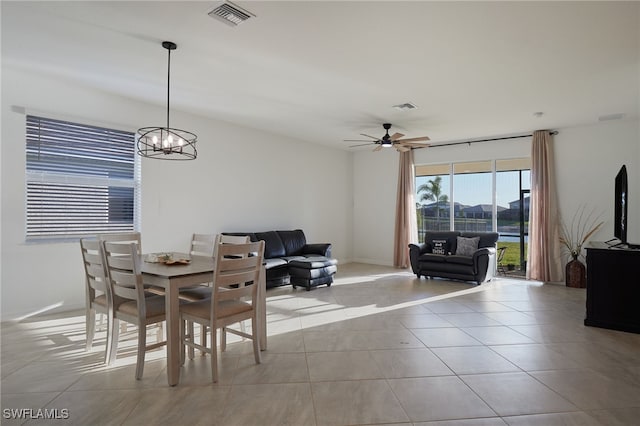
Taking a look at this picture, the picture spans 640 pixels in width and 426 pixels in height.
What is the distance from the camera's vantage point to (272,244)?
652cm

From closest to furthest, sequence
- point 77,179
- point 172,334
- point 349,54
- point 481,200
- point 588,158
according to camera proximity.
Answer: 1. point 172,334
2. point 349,54
3. point 77,179
4. point 588,158
5. point 481,200

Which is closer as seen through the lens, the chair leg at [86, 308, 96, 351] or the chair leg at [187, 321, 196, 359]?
the chair leg at [187, 321, 196, 359]

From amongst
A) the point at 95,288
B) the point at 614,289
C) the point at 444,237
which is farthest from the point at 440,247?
A: the point at 95,288

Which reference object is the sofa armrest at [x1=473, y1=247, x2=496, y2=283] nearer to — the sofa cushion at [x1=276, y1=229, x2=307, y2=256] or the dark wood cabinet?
the dark wood cabinet

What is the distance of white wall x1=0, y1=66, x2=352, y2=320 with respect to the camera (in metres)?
4.12

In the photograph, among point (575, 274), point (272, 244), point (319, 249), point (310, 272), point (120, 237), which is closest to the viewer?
point (120, 237)

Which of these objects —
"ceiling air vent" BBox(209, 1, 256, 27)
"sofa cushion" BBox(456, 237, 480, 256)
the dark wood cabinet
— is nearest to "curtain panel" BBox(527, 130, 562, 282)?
"sofa cushion" BBox(456, 237, 480, 256)

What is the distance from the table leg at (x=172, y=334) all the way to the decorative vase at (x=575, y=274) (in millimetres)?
6441

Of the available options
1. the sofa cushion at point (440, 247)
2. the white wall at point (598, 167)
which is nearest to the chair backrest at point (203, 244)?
the sofa cushion at point (440, 247)

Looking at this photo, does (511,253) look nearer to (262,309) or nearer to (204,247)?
(262,309)

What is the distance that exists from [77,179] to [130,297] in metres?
2.65

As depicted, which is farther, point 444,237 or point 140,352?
point 444,237

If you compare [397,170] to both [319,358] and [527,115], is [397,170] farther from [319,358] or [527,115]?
[319,358]

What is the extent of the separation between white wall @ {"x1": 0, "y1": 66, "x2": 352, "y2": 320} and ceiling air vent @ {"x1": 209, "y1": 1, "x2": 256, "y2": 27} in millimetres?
2856
